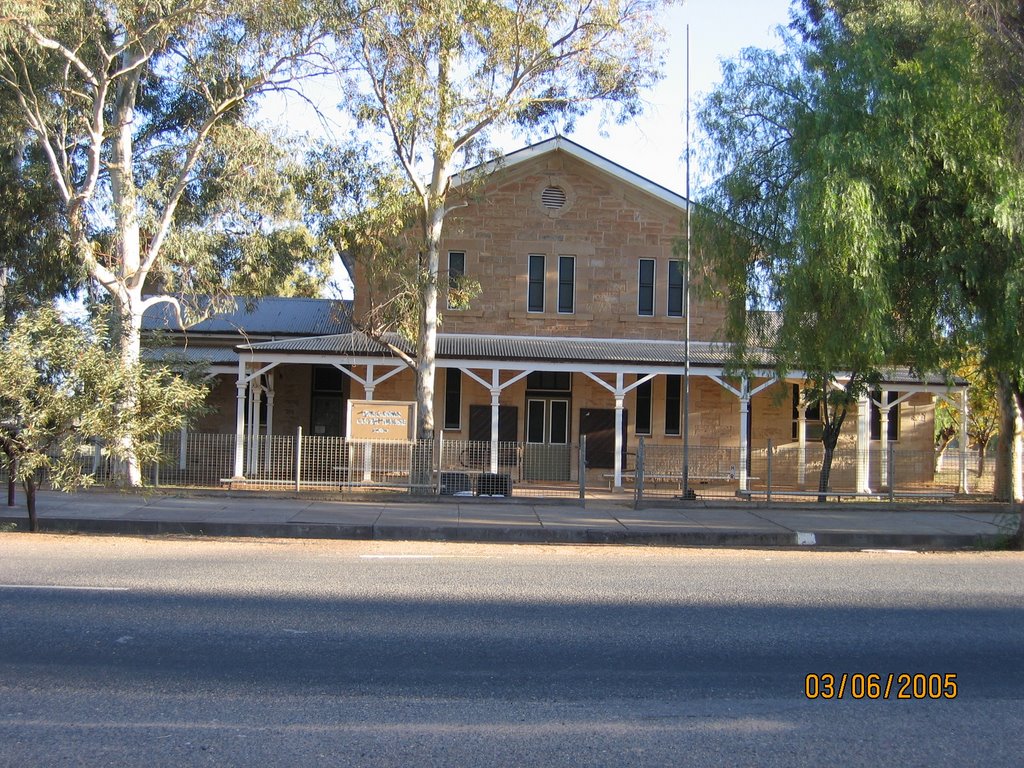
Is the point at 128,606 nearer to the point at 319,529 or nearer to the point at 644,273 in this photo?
the point at 319,529

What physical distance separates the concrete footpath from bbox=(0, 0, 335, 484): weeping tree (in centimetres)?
240

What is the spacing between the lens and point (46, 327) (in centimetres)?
1259

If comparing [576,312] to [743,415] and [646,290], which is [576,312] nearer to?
[646,290]

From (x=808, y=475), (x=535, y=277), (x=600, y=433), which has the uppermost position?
(x=535, y=277)

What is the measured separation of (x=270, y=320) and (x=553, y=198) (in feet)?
32.4

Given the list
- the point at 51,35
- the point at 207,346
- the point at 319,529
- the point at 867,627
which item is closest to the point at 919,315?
the point at 867,627

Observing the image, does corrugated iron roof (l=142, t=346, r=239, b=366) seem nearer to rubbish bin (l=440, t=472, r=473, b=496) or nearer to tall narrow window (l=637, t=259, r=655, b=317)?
rubbish bin (l=440, t=472, r=473, b=496)

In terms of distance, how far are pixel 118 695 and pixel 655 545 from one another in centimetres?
992

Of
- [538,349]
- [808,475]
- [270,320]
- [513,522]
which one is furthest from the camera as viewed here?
[270,320]

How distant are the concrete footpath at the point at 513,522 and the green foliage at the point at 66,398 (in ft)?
6.32

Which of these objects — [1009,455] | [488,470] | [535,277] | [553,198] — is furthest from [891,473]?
[553,198]

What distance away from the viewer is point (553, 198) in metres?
25.9

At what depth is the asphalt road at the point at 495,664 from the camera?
4906 millimetres

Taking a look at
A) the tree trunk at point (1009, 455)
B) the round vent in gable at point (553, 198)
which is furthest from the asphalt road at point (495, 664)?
the round vent in gable at point (553, 198)
